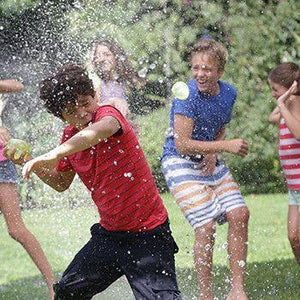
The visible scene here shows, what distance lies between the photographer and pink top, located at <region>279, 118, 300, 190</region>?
224 inches

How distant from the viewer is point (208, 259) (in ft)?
17.4

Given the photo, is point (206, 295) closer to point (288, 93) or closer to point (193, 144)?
point (193, 144)

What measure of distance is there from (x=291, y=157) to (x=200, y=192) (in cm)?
68

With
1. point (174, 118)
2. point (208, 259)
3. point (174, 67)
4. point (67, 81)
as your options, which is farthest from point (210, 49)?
point (174, 67)

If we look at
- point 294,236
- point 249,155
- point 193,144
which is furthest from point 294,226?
point 249,155

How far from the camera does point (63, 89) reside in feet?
13.7

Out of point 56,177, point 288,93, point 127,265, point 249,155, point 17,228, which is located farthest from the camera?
point 249,155

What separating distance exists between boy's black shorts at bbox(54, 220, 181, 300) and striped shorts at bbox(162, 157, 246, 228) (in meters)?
1.09

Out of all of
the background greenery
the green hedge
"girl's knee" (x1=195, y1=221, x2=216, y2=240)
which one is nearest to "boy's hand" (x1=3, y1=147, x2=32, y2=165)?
"girl's knee" (x1=195, y1=221, x2=216, y2=240)

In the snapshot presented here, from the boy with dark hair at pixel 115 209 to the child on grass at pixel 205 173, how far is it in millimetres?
1085

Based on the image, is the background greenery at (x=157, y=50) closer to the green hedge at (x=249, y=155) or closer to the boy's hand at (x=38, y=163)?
the green hedge at (x=249, y=155)

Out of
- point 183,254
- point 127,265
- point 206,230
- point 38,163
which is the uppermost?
A: point 38,163

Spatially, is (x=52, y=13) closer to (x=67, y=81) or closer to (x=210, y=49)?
(x=210, y=49)

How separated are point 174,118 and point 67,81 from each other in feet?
3.95
